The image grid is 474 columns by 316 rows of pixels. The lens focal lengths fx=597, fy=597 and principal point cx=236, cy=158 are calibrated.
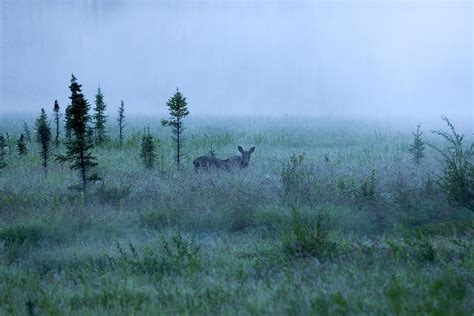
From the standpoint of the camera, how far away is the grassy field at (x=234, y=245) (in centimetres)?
649

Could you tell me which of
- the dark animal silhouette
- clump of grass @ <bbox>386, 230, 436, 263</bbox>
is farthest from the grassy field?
the dark animal silhouette

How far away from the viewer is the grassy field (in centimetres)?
649

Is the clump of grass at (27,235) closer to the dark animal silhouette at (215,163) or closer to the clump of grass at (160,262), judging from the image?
the clump of grass at (160,262)

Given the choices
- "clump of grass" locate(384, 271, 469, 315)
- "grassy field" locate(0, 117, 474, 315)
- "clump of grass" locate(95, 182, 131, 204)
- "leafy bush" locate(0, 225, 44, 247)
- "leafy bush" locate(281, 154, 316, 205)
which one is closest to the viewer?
"clump of grass" locate(384, 271, 469, 315)

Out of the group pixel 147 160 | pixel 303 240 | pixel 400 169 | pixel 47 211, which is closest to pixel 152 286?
pixel 303 240

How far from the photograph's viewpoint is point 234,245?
965cm

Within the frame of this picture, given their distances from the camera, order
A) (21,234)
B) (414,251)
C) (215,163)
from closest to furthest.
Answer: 1. (414,251)
2. (21,234)
3. (215,163)

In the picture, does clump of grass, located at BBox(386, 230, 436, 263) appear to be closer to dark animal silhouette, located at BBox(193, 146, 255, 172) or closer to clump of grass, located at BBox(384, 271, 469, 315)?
clump of grass, located at BBox(384, 271, 469, 315)

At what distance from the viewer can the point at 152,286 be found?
23.9 ft

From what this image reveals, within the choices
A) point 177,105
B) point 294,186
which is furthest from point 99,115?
point 294,186

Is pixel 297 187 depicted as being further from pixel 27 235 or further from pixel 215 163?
pixel 27 235

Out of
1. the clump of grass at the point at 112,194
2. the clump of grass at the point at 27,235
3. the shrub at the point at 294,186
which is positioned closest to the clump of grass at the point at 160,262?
the clump of grass at the point at 27,235

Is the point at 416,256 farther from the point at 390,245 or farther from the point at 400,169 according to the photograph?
the point at 400,169

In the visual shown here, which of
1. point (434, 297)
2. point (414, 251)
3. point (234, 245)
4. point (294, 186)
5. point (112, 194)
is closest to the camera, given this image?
point (434, 297)
